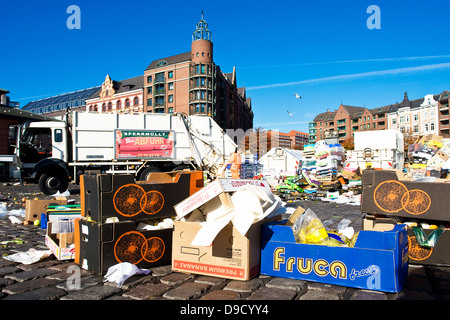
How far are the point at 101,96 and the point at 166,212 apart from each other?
71.5 m

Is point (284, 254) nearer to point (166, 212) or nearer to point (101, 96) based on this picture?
point (166, 212)

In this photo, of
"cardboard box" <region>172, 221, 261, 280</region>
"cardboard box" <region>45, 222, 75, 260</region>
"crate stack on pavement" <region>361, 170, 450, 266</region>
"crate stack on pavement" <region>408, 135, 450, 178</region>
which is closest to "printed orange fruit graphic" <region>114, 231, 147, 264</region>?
"cardboard box" <region>172, 221, 261, 280</region>

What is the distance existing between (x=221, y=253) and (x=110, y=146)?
36.6 feet

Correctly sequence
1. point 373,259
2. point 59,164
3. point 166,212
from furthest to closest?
1. point 59,164
2. point 166,212
3. point 373,259


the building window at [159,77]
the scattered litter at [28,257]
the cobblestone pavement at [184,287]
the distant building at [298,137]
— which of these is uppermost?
the building window at [159,77]

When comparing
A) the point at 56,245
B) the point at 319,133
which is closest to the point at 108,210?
the point at 56,245

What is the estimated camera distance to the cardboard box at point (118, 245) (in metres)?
3.16

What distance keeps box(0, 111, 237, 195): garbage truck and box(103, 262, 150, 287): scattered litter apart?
9815mm

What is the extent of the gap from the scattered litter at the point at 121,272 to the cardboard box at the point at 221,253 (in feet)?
1.25

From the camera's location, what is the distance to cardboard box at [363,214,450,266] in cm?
331

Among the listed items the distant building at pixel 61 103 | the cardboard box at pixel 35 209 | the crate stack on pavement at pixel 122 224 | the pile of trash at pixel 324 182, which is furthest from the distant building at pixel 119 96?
the crate stack on pavement at pixel 122 224

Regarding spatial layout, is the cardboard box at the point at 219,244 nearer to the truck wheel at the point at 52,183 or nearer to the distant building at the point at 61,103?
the truck wheel at the point at 52,183

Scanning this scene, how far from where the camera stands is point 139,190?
138 inches
